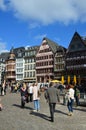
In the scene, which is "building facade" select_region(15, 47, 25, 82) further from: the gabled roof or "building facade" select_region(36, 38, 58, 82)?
the gabled roof

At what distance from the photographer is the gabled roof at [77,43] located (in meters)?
73.1

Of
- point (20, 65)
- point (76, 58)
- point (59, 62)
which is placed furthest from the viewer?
point (20, 65)

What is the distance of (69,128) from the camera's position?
10.7 m

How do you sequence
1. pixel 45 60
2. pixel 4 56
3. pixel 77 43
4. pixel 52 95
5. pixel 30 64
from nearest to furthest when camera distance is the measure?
pixel 52 95 < pixel 77 43 < pixel 45 60 < pixel 30 64 < pixel 4 56

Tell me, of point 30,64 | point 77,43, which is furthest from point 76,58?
point 30,64

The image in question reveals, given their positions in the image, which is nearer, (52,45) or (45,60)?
(45,60)

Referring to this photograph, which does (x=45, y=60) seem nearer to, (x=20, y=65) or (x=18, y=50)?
(x=20, y=65)

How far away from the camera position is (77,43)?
73875 millimetres

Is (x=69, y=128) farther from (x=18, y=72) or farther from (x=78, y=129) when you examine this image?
(x=18, y=72)

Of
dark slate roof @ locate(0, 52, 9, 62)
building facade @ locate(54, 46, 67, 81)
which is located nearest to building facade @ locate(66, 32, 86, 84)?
building facade @ locate(54, 46, 67, 81)

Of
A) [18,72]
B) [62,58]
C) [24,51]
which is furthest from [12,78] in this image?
[62,58]

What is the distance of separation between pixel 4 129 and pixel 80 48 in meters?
64.2

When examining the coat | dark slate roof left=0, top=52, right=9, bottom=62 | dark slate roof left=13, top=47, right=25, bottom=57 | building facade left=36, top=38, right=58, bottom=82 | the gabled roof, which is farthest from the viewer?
dark slate roof left=0, top=52, right=9, bottom=62

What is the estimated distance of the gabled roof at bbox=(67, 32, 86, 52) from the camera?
73.1 meters
